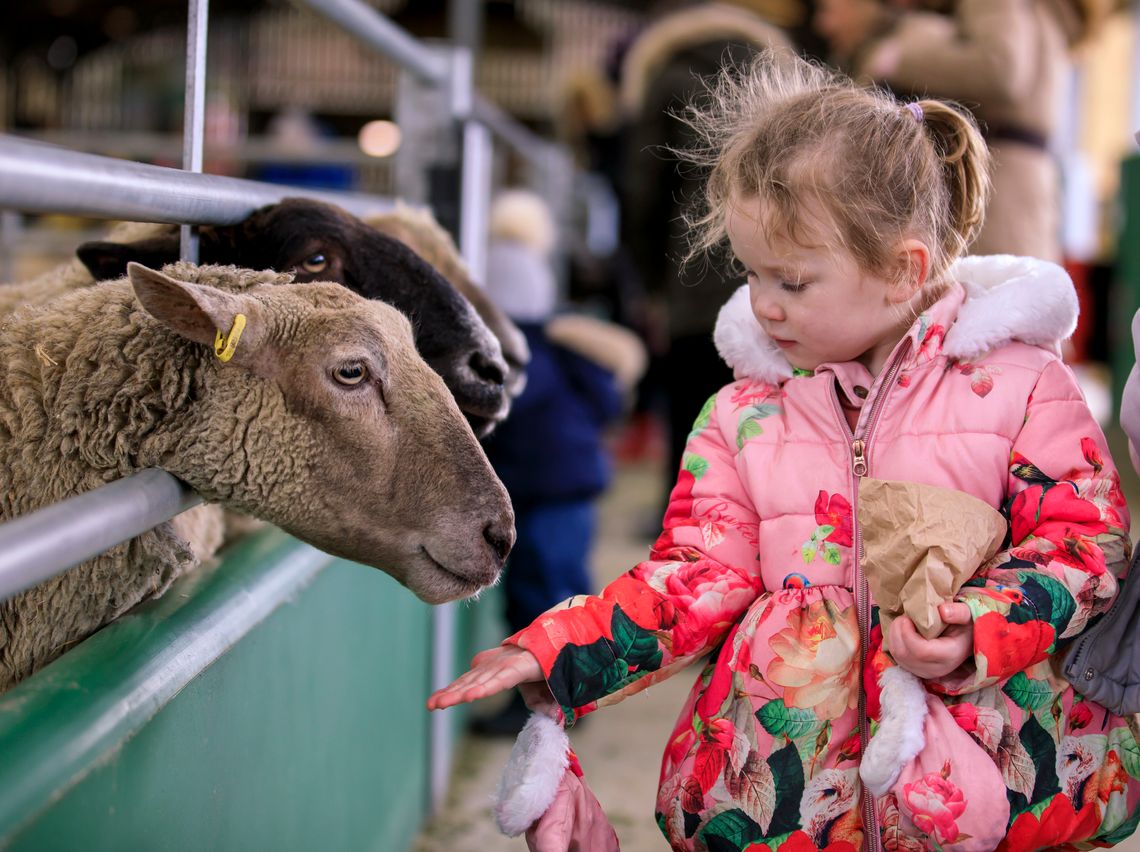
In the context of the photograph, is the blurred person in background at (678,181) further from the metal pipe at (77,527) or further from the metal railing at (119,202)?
the metal pipe at (77,527)

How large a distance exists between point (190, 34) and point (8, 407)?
1.81ft

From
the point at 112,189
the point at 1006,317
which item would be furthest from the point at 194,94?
the point at 1006,317

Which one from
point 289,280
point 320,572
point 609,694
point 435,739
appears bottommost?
point 435,739

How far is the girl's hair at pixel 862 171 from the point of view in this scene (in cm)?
142

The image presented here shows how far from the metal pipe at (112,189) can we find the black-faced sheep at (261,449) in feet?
0.42

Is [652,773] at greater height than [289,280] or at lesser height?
lesser

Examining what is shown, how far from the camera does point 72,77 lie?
1148cm

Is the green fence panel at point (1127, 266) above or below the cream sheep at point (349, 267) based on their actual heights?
below

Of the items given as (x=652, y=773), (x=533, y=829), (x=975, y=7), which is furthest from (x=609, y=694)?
(x=975, y=7)

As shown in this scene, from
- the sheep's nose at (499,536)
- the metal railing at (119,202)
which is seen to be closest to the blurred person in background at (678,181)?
the metal railing at (119,202)

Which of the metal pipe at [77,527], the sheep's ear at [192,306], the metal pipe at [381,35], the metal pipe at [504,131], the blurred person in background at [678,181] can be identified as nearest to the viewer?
the metal pipe at [77,527]

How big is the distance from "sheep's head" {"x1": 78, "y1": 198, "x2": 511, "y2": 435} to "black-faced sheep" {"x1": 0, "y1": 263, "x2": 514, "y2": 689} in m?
0.31

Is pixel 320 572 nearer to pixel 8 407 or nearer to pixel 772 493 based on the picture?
pixel 8 407

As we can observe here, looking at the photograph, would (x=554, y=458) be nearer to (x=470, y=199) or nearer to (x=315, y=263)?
(x=470, y=199)
